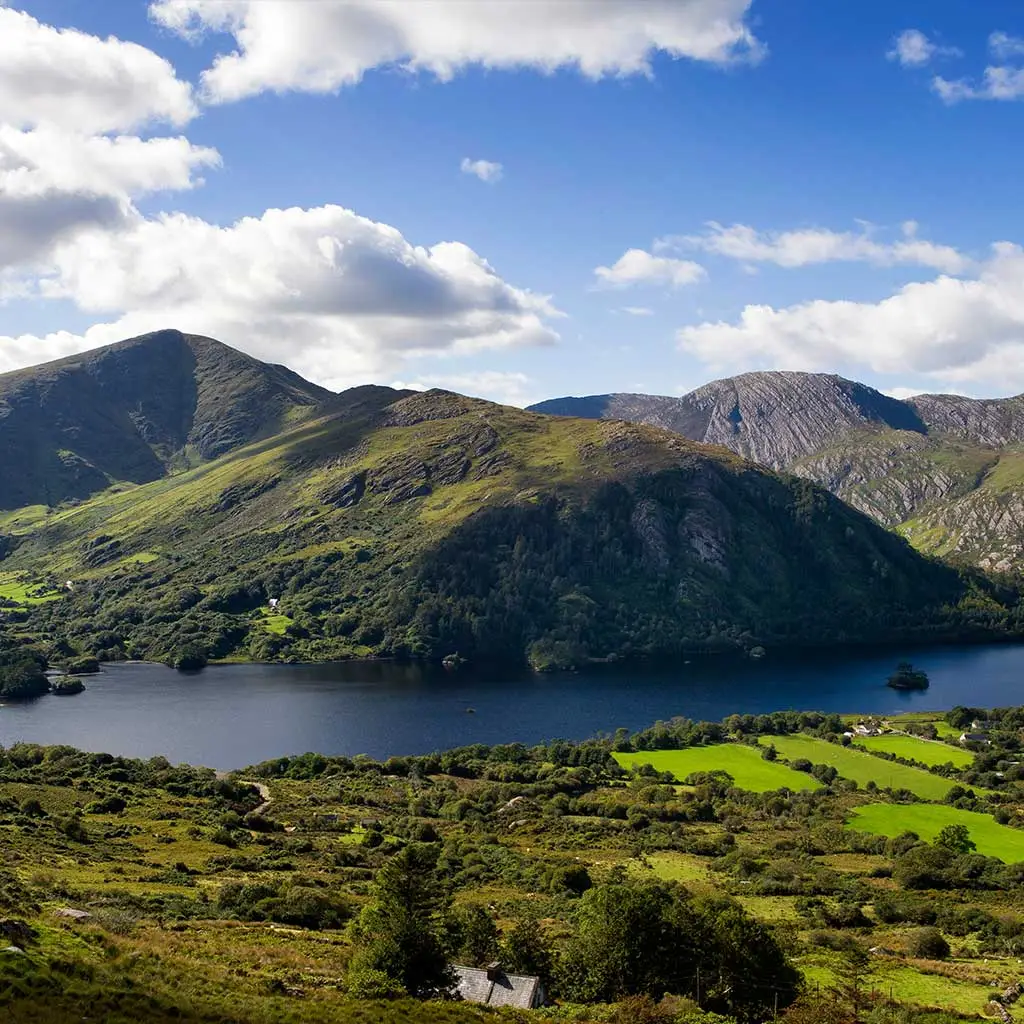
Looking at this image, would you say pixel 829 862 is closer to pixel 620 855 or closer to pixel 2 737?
pixel 620 855

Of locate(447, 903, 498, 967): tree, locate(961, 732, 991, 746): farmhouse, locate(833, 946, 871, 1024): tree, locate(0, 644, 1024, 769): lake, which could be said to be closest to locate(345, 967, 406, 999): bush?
locate(447, 903, 498, 967): tree

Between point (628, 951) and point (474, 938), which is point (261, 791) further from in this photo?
point (628, 951)

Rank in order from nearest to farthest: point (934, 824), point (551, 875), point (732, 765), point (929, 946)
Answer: point (929, 946) < point (551, 875) < point (934, 824) < point (732, 765)

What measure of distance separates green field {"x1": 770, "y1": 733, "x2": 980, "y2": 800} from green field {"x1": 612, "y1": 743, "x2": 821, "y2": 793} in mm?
5898

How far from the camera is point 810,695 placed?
635ft

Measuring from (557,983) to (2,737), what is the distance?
14031 centimetres

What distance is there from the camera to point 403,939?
3869 centimetres

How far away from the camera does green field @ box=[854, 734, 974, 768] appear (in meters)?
138

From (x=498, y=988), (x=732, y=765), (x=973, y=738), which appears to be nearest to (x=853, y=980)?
(x=498, y=988)

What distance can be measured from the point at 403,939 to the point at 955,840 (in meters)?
73.0

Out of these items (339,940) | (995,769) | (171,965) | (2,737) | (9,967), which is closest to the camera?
(9,967)

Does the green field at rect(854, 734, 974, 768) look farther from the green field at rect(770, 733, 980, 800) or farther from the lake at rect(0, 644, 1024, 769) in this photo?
the lake at rect(0, 644, 1024, 769)

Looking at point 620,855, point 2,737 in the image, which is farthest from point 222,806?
point 2,737

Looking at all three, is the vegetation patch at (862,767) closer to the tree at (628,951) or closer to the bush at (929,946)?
the bush at (929,946)
